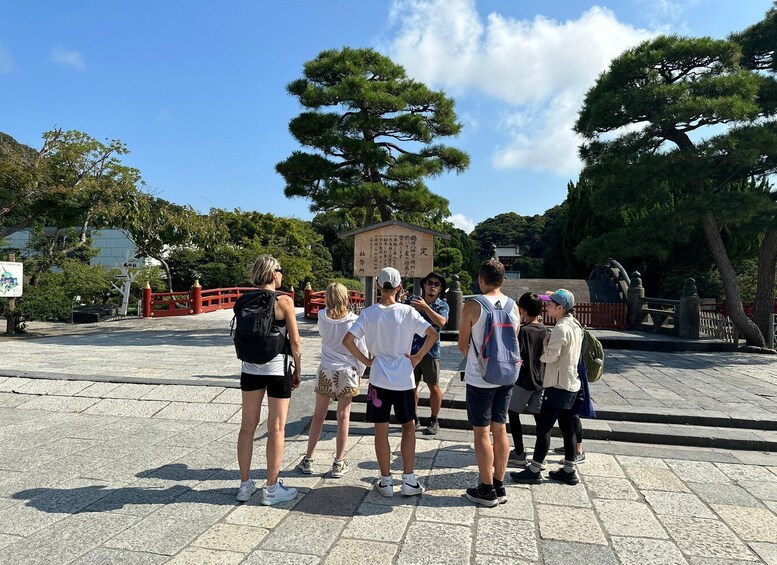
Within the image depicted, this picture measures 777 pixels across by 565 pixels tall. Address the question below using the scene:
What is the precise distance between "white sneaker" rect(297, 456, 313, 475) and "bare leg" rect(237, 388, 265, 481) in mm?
631

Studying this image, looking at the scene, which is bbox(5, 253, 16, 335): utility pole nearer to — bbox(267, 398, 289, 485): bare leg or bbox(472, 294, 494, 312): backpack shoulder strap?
bbox(267, 398, 289, 485): bare leg

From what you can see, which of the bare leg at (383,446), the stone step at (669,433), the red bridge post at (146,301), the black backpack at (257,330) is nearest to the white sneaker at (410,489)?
the bare leg at (383,446)

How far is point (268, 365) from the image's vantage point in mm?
3320

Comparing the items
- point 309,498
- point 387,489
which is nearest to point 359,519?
point 387,489

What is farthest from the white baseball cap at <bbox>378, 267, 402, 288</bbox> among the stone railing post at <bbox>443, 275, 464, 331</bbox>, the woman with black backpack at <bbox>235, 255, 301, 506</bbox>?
the stone railing post at <bbox>443, 275, 464, 331</bbox>

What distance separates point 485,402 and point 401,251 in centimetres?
392

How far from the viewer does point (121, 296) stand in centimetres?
2081

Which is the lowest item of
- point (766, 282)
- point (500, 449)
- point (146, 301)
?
point (500, 449)

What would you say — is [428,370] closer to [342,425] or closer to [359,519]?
[342,425]

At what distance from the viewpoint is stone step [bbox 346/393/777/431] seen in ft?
17.7

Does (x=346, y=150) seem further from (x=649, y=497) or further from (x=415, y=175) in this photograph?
(x=649, y=497)

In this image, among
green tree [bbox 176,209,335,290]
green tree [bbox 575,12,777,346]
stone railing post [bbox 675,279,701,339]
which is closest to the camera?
green tree [bbox 575,12,777,346]

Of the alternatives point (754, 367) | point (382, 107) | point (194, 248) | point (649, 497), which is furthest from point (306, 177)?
A: point (194, 248)

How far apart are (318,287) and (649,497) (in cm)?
2579
